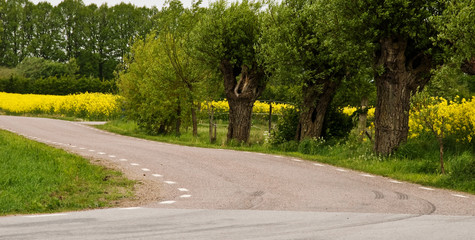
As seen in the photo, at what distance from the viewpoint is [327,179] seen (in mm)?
13703

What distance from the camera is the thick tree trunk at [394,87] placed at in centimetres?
1677

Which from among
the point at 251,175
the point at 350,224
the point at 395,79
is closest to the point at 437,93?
the point at 395,79

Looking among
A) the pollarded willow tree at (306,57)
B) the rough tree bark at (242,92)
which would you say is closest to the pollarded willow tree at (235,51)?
the rough tree bark at (242,92)

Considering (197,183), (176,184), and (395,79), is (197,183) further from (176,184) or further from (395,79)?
(395,79)

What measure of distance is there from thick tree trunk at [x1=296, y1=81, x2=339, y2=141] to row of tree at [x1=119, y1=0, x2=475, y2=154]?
0.04m

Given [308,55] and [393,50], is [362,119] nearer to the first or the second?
[308,55]

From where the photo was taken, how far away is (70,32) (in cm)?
9450

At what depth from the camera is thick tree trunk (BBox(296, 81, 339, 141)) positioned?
69.4 feet

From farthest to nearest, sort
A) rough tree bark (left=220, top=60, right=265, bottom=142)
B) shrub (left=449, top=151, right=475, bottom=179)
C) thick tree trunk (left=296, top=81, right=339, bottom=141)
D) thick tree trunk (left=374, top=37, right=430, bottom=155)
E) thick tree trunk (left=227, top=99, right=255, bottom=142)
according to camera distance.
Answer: thick tree trunk (left=227, top=99, right=255, bottom=142) → rough tree bark (left=220, top=60, right=265, bottom=142) → thick tree trunk (left=296, top=81, right=339, bottom=141) → thick tree trunk (left=374, top=37, right=430, bottom=155) → shrub (left=449, top=151, right=475, bottom=179)

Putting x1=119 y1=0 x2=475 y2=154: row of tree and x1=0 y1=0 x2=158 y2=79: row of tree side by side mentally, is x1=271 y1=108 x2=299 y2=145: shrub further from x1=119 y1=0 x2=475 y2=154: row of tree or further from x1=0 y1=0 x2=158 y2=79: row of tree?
x1=0 y1=0 x2=158 y2=79: row of tree

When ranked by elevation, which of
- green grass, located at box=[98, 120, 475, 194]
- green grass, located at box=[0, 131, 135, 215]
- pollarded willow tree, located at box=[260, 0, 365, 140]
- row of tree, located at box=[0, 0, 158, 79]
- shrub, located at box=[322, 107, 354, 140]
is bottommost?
green grass, located at box=[0, 131, 135, 215]

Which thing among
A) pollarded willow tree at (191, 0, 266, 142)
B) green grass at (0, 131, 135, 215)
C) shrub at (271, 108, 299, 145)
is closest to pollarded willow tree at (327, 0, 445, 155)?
shrub at (271, 108, 299, 145)

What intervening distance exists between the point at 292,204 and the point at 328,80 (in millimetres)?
11538

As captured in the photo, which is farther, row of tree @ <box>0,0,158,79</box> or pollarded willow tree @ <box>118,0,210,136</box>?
row of tree @ <box>0,0,158,79</box>
